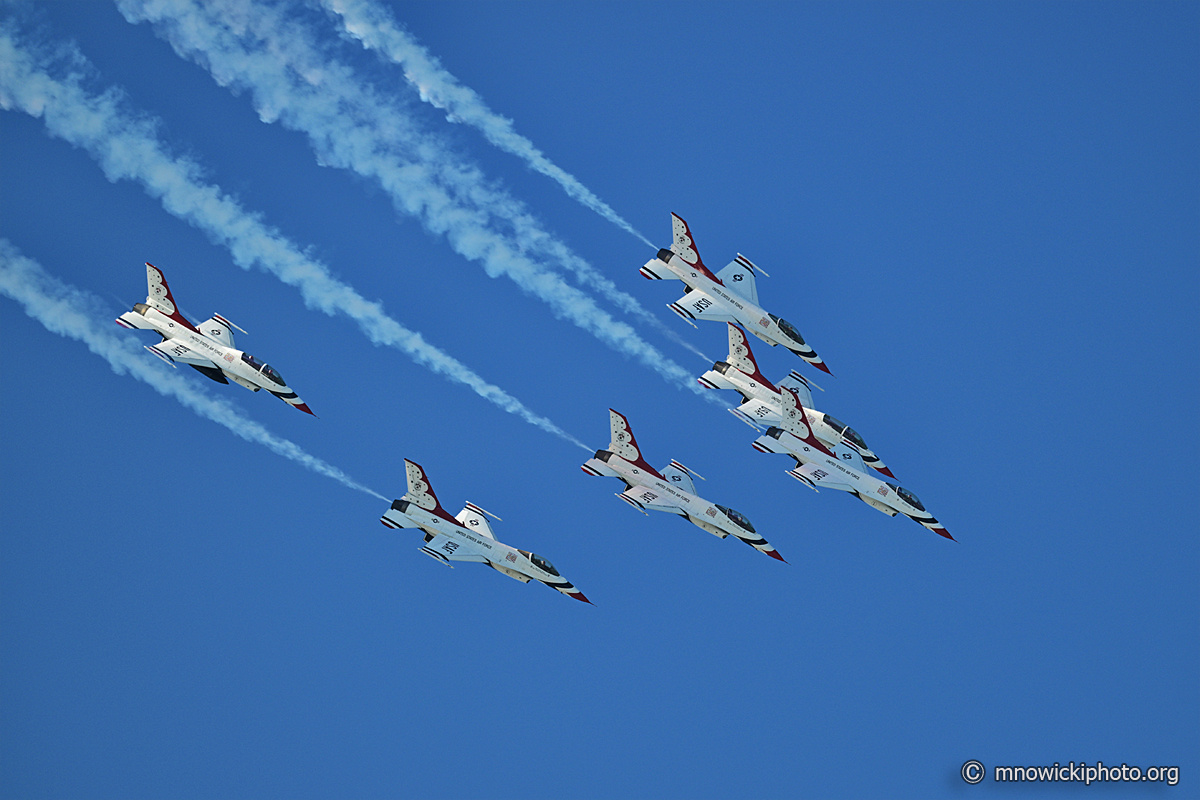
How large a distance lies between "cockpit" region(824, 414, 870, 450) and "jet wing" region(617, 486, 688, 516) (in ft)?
24.7

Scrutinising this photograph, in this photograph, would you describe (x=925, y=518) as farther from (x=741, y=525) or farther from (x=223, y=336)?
(x=223, y=336)

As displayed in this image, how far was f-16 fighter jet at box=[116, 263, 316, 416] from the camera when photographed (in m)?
52.4

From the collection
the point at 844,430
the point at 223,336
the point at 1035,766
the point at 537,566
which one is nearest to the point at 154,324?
the point at 223,336

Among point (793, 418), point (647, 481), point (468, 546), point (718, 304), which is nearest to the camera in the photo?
point (468, 546)

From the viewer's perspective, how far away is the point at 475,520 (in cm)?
5394

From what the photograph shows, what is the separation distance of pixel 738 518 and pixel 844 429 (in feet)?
19.5

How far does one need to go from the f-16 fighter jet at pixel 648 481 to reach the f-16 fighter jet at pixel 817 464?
3145mm

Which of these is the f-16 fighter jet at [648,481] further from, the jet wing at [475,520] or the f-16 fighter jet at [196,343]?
the f-16 fighter jet at [196,343]

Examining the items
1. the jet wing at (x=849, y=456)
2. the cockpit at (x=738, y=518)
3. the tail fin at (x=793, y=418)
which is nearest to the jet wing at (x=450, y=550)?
the cockpit at (x=738, y=518)

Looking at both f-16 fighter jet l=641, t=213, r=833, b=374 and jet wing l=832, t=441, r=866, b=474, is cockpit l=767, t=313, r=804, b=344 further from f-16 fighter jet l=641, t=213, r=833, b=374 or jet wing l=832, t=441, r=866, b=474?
jet wing l=832, t=441, r=866, b=474

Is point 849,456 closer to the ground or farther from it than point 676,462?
farther from it

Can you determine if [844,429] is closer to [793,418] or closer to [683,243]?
[793,418]

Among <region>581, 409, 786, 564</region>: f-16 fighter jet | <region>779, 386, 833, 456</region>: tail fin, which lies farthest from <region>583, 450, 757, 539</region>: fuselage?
<region>779, 386, 833, 456</region>: tail fin

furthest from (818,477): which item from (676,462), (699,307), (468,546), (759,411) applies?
(468,546)
